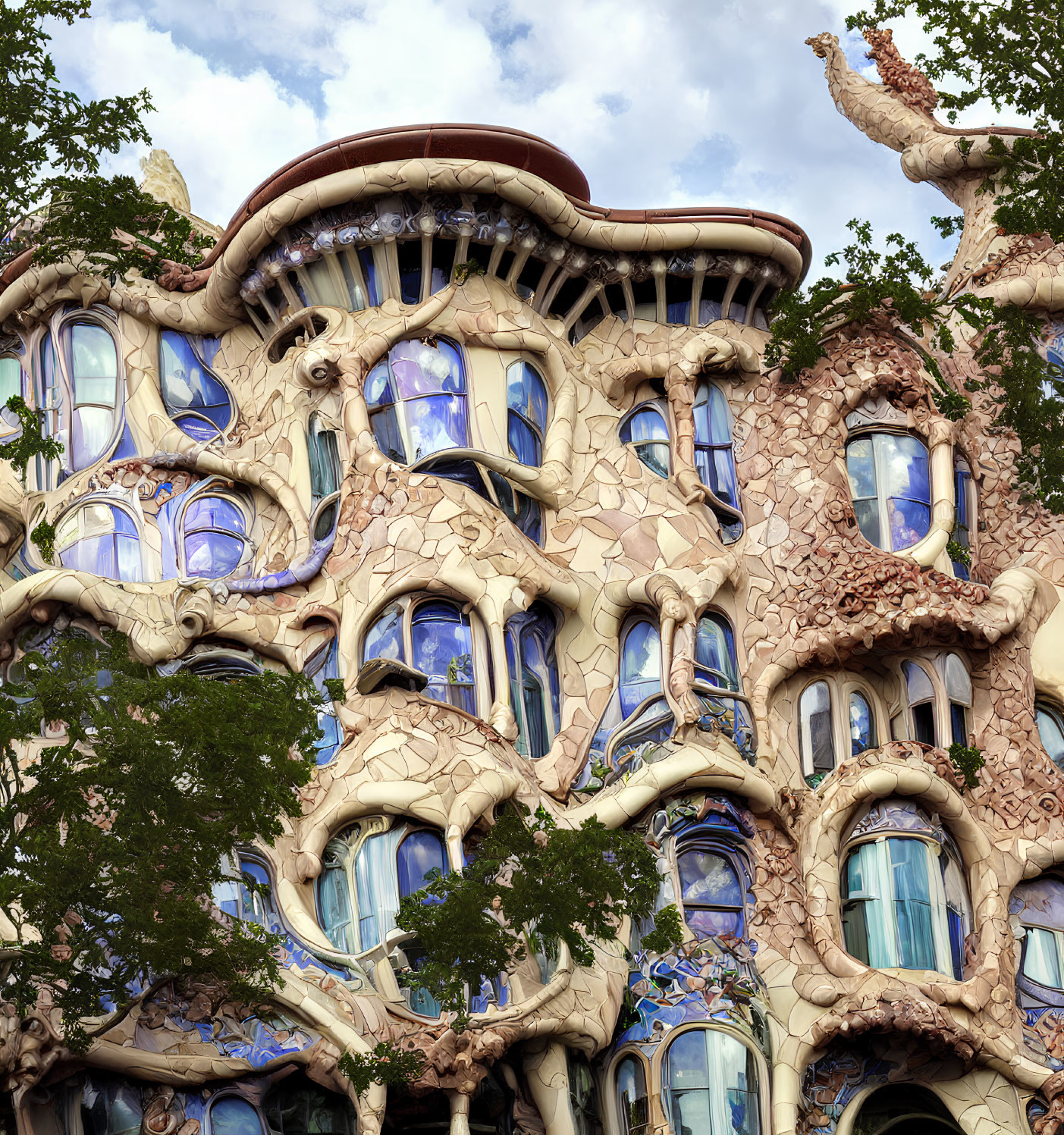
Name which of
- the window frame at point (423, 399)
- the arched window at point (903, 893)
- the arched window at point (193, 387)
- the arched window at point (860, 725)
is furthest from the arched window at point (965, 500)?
the arched window at point (193, 387)

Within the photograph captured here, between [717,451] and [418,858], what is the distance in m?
8.12

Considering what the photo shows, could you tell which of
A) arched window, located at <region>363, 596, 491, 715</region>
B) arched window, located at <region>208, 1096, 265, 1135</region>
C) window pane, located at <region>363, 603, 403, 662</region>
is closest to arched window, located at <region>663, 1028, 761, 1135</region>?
arched window, located at <region>208, 1096, 265, 1135</region>

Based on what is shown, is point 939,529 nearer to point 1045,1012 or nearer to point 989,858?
point 989,858

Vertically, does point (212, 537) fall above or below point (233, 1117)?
above

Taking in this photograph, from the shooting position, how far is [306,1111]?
→ 2503 cm

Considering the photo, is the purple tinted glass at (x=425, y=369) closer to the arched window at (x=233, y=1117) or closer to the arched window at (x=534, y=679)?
the arched window at (x=534, y=679)

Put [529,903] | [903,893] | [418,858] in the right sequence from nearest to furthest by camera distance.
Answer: [529,903]
[418,858]
[903,893]

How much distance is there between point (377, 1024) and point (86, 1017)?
312 cm

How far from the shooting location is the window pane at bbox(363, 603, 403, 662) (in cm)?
2783

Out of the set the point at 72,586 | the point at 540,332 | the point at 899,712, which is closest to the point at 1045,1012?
the point at 899,712

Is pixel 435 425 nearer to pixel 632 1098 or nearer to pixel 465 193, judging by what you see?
pixel 465 193

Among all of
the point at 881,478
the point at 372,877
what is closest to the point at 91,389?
the point at 372,877

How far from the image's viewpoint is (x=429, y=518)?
2844 cm

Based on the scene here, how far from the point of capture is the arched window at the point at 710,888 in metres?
27.3
